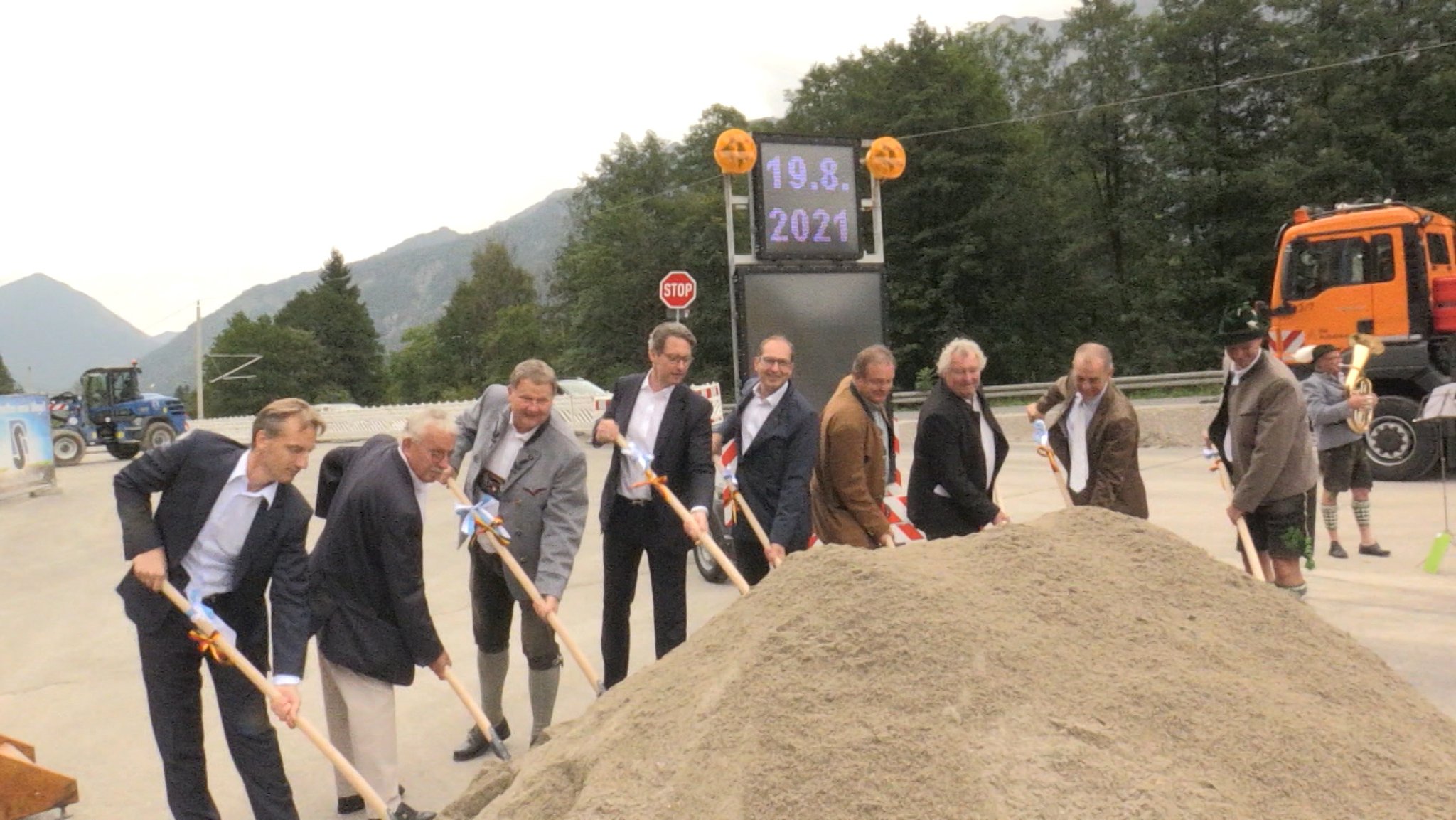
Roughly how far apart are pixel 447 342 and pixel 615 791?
80728 millimetres

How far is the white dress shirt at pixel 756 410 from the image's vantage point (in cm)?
522

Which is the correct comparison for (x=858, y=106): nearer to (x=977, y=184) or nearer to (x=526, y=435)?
(x=977, y=184)

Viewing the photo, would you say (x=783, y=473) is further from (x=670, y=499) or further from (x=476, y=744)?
(x=476, y=744)

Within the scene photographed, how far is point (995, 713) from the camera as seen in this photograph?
2.89m

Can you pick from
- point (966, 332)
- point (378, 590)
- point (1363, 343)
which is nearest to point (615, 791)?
point (378, 590)

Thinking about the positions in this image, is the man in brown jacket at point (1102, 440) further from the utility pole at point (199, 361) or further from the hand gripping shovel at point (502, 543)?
the utility pole at point (199, 361)

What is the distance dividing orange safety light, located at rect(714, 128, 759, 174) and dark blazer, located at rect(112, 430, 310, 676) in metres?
6.23

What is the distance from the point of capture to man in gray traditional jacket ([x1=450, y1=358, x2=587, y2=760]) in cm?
472

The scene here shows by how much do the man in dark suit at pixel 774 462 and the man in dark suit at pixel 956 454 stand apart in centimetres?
57

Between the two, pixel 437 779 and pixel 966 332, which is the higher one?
pixel 966 332

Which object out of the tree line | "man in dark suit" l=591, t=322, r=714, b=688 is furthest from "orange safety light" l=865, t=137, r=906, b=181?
the tree line

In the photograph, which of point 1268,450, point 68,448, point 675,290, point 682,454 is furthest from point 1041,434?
point 68,448

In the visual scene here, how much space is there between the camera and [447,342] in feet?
265

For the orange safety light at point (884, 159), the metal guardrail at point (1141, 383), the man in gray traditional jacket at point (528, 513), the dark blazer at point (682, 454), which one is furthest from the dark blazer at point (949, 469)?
the metal guardrail at point (1141, 383)
